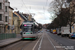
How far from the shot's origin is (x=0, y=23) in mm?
38938

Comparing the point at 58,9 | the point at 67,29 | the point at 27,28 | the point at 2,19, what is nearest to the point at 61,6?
the point at 58,9

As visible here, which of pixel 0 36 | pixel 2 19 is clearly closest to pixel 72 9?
pixel 2 19

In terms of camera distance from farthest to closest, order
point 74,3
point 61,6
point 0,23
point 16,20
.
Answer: point 16,20 → point 61,6 → point 74,3 → point 0,23

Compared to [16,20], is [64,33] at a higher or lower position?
lower

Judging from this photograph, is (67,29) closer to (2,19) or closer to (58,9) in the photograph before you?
(58,9)

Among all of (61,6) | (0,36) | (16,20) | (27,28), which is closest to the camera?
(0,36)

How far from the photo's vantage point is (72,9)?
47844 millimetres

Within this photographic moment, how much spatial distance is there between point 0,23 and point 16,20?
34.2 metres

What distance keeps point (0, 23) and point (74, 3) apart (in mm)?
22418

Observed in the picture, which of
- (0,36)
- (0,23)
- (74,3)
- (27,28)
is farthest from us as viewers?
(74,3)

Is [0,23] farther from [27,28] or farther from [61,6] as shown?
[61,6]

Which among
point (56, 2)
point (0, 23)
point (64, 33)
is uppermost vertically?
point (56, 2)

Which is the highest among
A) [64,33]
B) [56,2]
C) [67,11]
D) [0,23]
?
[56,2]

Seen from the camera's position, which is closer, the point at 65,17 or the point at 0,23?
the point at 0,23
